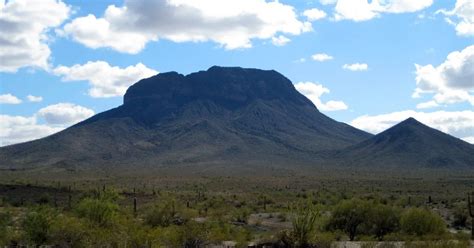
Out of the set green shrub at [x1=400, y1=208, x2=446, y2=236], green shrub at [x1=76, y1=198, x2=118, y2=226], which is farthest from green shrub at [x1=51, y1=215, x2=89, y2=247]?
green shrub at [x1=400, y1=208, x2=446, y2=236]

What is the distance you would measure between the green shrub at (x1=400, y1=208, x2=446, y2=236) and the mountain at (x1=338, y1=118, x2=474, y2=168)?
11184 cm

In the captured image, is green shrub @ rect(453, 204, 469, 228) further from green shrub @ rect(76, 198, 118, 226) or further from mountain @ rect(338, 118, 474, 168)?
mountain @ rect(338, 118, 474, 168)

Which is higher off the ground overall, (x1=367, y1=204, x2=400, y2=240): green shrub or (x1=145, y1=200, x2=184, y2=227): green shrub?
(x1=145, y1=200, x2=184, y2=227): green shrub

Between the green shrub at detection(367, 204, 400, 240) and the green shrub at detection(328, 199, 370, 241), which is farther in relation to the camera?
the green shrub at detection(328, 199, 370, 241)

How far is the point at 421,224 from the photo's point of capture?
2720cm

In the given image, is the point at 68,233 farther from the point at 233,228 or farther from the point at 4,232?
the point at 233,228

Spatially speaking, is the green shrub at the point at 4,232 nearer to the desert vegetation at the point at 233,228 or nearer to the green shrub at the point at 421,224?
the desert vegetation at the point at 233,228

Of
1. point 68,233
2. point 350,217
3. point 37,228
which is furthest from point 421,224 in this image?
point 37,228

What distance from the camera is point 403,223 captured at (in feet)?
91.4

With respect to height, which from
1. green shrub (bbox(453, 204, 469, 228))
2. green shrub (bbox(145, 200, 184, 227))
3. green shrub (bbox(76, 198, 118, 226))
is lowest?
green shrub (bbox(453, 204, 469, 228))

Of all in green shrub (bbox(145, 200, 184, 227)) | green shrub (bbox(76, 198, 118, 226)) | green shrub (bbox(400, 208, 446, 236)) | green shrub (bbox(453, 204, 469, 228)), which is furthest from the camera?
green shrub (bbox(453, 204, 469, 228))

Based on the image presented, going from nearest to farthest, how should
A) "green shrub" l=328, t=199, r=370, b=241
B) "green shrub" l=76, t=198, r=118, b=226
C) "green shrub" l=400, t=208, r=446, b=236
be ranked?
"green shrub" l=76, t=198, r=118, b=226 → "green shrub" l=400, t=208, r=446, b=236 → "green shrub" l=328, t=199, r=370, b=241

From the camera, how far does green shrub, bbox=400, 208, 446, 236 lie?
27125 mm

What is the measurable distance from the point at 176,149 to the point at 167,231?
148m
